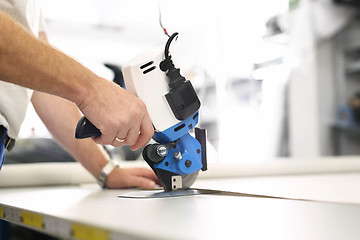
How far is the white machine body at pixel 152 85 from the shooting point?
0.94m

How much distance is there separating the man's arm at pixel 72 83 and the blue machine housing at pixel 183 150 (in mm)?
89

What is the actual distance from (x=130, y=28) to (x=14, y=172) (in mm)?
3098

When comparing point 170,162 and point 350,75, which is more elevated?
point 350,75

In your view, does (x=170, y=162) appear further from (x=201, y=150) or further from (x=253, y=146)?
(x=253, y=146)

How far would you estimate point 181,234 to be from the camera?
1.74ft

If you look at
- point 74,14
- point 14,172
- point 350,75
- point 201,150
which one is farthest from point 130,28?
point 201,150

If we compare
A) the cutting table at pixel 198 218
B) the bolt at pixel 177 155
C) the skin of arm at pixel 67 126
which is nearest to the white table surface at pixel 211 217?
the cutting table at pixel 198 218

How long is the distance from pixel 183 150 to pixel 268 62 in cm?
367

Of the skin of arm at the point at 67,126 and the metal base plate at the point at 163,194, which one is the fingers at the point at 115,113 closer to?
the metal base plate at the point at 163,194

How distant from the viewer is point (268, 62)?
448 cm

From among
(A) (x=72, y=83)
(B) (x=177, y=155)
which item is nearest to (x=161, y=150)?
(B) (x=177, y=155)

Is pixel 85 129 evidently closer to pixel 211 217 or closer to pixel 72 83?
pixel 72 83

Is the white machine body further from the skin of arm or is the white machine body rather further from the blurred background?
the blurred background

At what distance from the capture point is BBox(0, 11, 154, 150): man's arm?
2.32 ft
